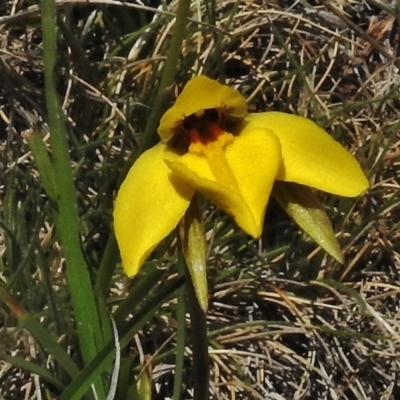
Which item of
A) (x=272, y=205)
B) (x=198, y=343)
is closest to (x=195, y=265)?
(x=198, y=343)

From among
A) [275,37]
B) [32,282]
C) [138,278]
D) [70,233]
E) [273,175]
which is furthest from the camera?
[275,37]

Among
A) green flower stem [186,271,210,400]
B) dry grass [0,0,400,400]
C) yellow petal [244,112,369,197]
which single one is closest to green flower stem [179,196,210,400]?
green flower stem [186,271,210,400]

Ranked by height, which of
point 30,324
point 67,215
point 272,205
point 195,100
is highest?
point 195,100

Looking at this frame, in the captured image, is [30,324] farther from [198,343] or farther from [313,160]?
[313,160]

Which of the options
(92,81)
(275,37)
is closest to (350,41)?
(275,37)

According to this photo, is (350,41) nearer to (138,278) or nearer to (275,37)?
(275,37)

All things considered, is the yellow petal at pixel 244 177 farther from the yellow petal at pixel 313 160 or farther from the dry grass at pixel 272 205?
the dry grass at pixel 272 205

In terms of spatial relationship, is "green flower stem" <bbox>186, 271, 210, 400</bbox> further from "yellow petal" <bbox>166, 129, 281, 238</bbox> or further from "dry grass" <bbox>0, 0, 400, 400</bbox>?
"dry grass" <bbox>0, 0, 400, 400</bbox>
